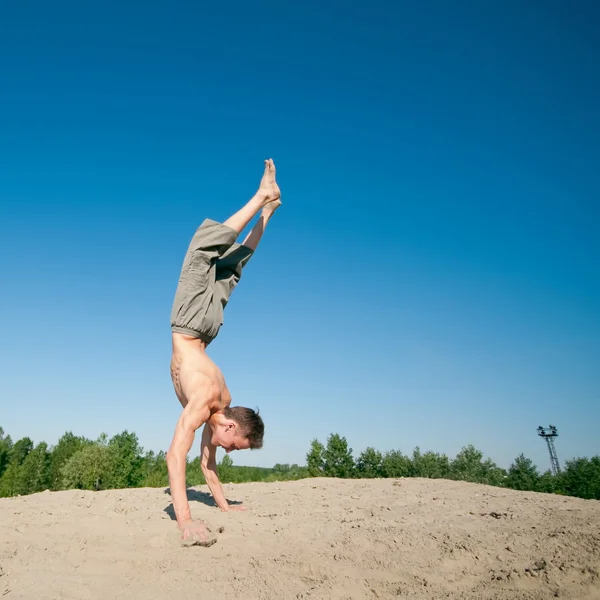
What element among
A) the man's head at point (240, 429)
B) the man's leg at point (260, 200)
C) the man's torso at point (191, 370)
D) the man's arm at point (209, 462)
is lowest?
the man's arm at point (209, 462)

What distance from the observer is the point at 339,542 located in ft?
10.8

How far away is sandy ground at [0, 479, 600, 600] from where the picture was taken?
96.0 inches

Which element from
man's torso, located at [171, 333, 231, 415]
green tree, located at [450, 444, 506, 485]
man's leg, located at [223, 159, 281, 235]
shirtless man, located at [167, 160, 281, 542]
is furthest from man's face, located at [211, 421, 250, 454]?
green tree, located at [450, 444, 506, 485]

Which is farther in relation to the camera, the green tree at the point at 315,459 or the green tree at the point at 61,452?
Result: the green tree at the point at 61,452

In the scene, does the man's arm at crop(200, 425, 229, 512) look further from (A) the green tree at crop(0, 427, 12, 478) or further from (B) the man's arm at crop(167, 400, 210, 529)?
(A) the green tree at crop(0, 427, 12, 478)

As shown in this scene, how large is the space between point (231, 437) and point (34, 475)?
47.8 metres

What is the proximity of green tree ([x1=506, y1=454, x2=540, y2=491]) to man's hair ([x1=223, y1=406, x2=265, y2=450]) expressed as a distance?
11657 mm

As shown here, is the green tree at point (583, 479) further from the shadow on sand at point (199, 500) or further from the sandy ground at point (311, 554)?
the shadow on sand at point (199, 500)

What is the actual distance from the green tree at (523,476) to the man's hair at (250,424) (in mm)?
11657

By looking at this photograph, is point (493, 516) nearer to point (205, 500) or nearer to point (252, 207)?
point (205, 500)

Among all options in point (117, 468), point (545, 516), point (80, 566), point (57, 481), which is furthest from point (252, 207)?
point (57, 481)

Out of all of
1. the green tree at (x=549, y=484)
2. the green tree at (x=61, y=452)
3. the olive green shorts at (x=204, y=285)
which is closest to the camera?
the olive green shorts at (x=204, y=285)

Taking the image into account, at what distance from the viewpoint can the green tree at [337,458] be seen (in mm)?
20188

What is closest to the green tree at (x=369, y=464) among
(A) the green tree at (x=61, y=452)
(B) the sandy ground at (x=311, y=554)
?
(B) the sandy ground at (x=311, y=554)
